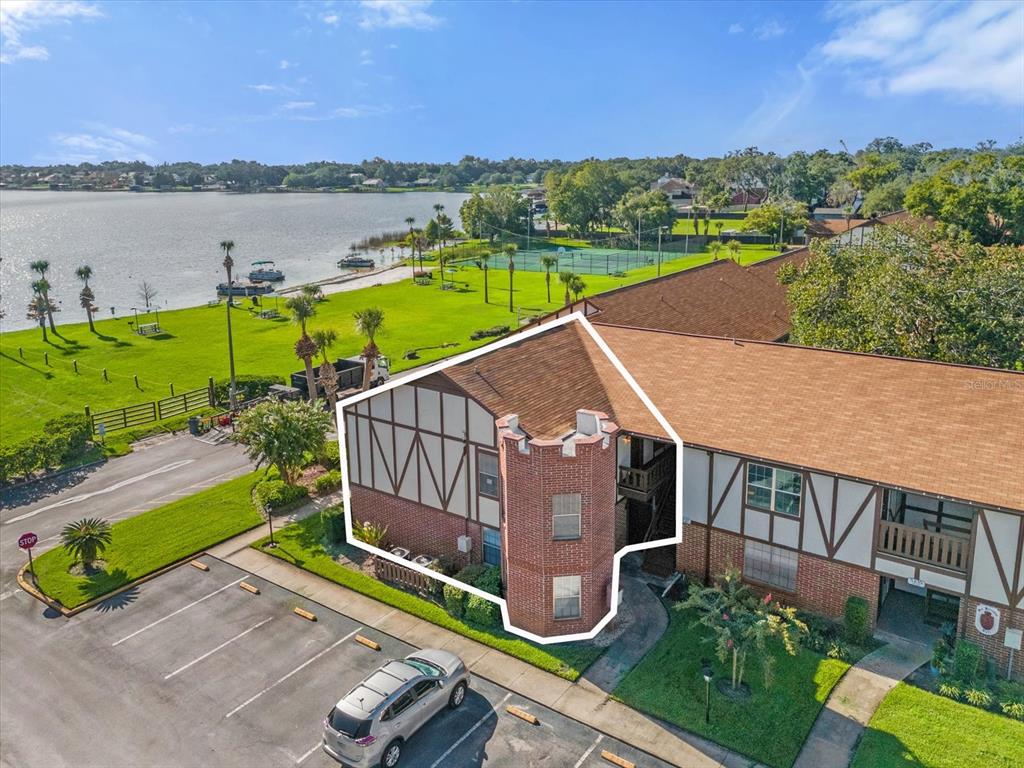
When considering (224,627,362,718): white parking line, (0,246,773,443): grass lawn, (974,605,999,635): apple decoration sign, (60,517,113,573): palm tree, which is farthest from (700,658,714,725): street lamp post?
(0,246,773,443): grass lawn

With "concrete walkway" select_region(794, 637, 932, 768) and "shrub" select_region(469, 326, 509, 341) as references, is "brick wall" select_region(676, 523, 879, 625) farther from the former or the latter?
"shrub" select_region(469, 326, 509, 341)

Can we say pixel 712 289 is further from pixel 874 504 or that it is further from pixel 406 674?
pixel 406 674

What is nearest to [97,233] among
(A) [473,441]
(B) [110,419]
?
(B) [110,419]

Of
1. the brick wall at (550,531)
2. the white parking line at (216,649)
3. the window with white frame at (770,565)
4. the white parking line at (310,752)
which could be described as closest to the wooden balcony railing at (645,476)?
the brick wall at (550,531)

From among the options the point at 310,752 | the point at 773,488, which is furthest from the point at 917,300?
the point at 310,752

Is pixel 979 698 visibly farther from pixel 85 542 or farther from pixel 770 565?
pixel 85 542

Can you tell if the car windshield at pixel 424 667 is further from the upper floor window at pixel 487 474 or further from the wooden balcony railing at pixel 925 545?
the wooden balcony railing at pixel 925 545

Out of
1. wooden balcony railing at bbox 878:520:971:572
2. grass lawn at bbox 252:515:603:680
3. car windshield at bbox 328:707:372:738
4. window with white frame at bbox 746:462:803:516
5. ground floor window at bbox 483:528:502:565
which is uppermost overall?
window with white frame at bbox 746:462:803:516
